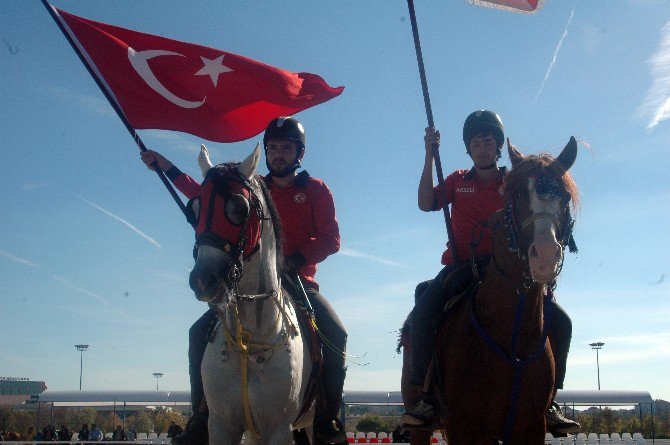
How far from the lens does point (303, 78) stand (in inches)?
396

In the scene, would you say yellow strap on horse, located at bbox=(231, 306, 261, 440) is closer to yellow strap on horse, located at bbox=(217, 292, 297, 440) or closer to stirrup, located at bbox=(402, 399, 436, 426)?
yellow strap on horse, located at bbox=(217, 292, 297, 440)

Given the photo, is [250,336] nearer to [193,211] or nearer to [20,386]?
[193,211]

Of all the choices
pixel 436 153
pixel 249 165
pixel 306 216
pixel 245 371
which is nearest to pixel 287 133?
pixel 306 216

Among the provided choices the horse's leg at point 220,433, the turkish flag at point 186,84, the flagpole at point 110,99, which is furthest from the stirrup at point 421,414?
the turkish flag at point 186,84

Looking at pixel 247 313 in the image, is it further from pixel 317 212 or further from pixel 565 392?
pixel 565 392

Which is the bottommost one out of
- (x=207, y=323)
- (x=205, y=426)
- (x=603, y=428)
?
(x=603, y=428)

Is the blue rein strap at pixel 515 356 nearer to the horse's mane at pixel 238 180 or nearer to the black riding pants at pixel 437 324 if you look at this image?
the black riding pants at pixel 437 324

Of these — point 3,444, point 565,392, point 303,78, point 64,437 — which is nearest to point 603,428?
point 565,392

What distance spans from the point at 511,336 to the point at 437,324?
40.5 inches

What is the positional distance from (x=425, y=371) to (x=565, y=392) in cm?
4293

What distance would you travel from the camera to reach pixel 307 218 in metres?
8.08

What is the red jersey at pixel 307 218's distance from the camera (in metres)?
7.88

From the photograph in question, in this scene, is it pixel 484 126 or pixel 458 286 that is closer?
pixel 458 286

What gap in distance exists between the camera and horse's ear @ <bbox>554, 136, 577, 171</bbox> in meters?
6.18
